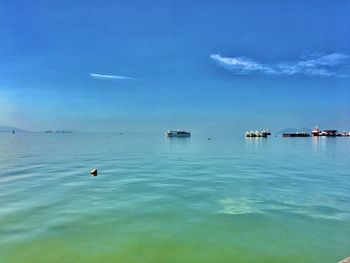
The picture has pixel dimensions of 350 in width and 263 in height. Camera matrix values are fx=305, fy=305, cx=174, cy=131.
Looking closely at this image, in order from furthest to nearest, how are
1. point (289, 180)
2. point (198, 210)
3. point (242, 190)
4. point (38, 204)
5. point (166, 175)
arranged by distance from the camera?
point (166, 175) < point (289, 180) < point (242, 190) < point (38, 204) < point (198, 210)

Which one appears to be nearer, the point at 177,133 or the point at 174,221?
the point at 174,221

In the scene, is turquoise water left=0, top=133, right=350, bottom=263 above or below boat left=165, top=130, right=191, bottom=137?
below

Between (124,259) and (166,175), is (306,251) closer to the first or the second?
(124,259)

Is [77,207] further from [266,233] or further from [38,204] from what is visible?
[266,233]

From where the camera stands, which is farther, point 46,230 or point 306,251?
point 46,230

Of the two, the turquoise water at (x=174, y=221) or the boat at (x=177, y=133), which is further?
the boat at (x=177, y=133)

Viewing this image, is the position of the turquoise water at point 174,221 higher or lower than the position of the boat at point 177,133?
lower

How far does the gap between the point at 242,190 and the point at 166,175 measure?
9.36m

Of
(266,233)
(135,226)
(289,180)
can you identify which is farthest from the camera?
(289,180)

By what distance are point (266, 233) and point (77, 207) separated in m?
10.0

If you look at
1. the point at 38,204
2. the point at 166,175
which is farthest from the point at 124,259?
the point at 166,175

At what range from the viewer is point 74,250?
434 inches

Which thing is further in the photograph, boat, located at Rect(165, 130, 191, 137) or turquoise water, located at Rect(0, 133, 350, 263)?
boat, located at Rect(165, 130, 191, 137)

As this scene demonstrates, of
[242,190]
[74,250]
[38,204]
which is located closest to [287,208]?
[242,190]
